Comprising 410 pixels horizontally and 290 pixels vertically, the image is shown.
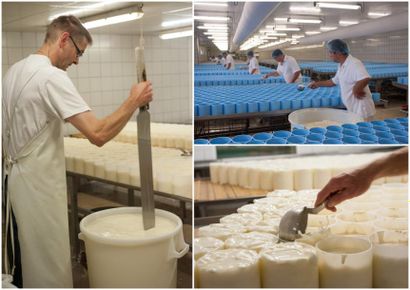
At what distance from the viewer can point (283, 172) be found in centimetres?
248

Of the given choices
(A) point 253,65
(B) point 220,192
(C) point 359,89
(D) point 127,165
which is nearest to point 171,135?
(D) point 127,165

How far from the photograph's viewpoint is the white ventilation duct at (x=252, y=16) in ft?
5.51

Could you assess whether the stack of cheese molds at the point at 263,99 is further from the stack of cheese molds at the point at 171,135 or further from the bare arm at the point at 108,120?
the stack of cheese molds at the point at 171,135

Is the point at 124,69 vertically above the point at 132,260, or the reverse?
the point at 124,69

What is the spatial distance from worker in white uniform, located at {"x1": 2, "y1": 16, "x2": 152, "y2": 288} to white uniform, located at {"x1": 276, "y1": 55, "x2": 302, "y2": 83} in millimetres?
617

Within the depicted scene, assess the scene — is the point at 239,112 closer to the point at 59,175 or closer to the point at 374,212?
the point at 374,212

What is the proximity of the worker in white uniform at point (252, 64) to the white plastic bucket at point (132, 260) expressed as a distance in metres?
0.81

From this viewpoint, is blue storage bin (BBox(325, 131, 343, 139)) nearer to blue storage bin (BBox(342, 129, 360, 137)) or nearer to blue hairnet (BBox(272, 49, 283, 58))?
blue storage bin (BBox(342, 129, 360, 137))

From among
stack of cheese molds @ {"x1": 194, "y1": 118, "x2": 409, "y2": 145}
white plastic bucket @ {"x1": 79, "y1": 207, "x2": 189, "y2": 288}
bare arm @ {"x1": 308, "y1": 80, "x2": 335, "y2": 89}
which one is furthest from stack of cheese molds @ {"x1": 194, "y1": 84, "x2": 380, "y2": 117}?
white plastic bucket @ {"x1": 79, "y1": 207, "x2": 189, "y2": 288}

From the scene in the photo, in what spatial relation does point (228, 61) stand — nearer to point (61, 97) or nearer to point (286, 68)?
point (286, 68)

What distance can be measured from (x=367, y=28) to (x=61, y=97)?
4.18 ft

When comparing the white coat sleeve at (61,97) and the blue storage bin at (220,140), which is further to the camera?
the blue storage bin at (220,140)

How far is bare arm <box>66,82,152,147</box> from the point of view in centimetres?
153

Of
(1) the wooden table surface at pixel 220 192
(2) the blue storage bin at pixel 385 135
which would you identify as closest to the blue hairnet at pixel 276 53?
(2) the blue storage bin at pixel 385 135
